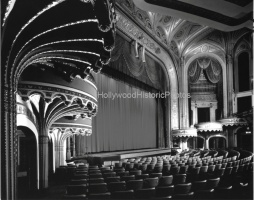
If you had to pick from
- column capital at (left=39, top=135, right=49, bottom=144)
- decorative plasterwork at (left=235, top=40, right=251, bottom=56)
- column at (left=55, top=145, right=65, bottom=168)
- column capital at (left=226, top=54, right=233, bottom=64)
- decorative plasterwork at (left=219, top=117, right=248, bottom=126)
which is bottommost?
column at (left=55, top=145, right=65, bottom=168)

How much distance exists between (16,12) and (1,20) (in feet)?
1.36

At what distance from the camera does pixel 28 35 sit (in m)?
3.59

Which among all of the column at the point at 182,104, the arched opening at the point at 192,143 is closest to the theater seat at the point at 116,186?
the column at the point at 182,104

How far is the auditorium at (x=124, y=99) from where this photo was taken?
3.63 m

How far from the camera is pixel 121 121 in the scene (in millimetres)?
17953

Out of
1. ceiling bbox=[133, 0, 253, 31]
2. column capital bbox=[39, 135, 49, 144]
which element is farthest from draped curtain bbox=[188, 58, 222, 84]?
column capital bbox=[39, 135, 49, 144]

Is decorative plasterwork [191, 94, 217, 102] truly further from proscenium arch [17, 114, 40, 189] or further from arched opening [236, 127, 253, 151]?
Answer: proscenium arch [17, 114, 40, 189]

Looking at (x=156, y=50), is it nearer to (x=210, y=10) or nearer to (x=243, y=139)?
(x=210, y=10)

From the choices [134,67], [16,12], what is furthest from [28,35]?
[134,67]

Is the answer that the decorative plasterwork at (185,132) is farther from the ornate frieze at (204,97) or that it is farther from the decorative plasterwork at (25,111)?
the decorative plasterwork at (25,111)

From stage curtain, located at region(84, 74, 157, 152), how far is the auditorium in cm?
6

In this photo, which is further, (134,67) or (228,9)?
(134,67)

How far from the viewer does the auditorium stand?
11.9 ft

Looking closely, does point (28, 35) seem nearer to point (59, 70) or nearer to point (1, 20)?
point (1, 20)
